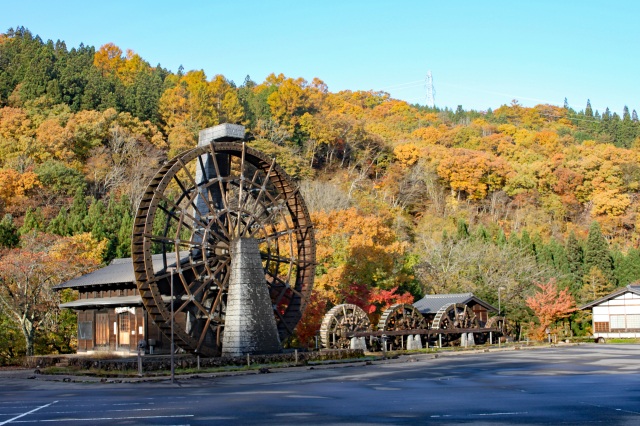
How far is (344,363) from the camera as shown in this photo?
31.0 metres

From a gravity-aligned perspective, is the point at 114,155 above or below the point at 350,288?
above

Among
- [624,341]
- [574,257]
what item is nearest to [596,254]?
[574,257]

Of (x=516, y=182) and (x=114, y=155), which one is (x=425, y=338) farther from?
(x=516, y=182)

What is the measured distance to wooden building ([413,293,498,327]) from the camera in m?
47.4

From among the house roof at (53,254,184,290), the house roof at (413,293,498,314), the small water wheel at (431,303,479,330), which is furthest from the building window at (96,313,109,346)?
the house roof at (413,293,498,314)

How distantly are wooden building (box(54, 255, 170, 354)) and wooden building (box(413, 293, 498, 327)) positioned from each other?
1925 centimetres

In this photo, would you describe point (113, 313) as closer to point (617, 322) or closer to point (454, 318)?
point (454, 318)

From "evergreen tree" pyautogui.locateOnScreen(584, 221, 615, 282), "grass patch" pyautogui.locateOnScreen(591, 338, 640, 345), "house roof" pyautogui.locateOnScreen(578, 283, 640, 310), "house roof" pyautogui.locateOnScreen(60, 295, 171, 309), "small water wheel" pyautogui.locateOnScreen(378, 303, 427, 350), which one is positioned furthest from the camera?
"evergreen tree" pyautogui.locateOnScreen(584, 221, 615, 282)

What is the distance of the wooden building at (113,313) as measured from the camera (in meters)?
32.3

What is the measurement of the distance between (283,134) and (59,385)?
185ft

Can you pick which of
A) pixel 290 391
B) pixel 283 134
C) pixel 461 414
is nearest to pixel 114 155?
pixel 283 134

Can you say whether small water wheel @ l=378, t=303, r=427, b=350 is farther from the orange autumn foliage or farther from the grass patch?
the grass patch

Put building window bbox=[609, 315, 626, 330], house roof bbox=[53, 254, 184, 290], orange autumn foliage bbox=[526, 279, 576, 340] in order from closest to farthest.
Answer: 1. house roof bbox=[53, 254, 184, 290]
2. orange autumn foliage bbox=[526, 279, 576, 340]
3. building window bbox=[609, 315, 626, 330]

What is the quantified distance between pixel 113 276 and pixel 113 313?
1.67m
